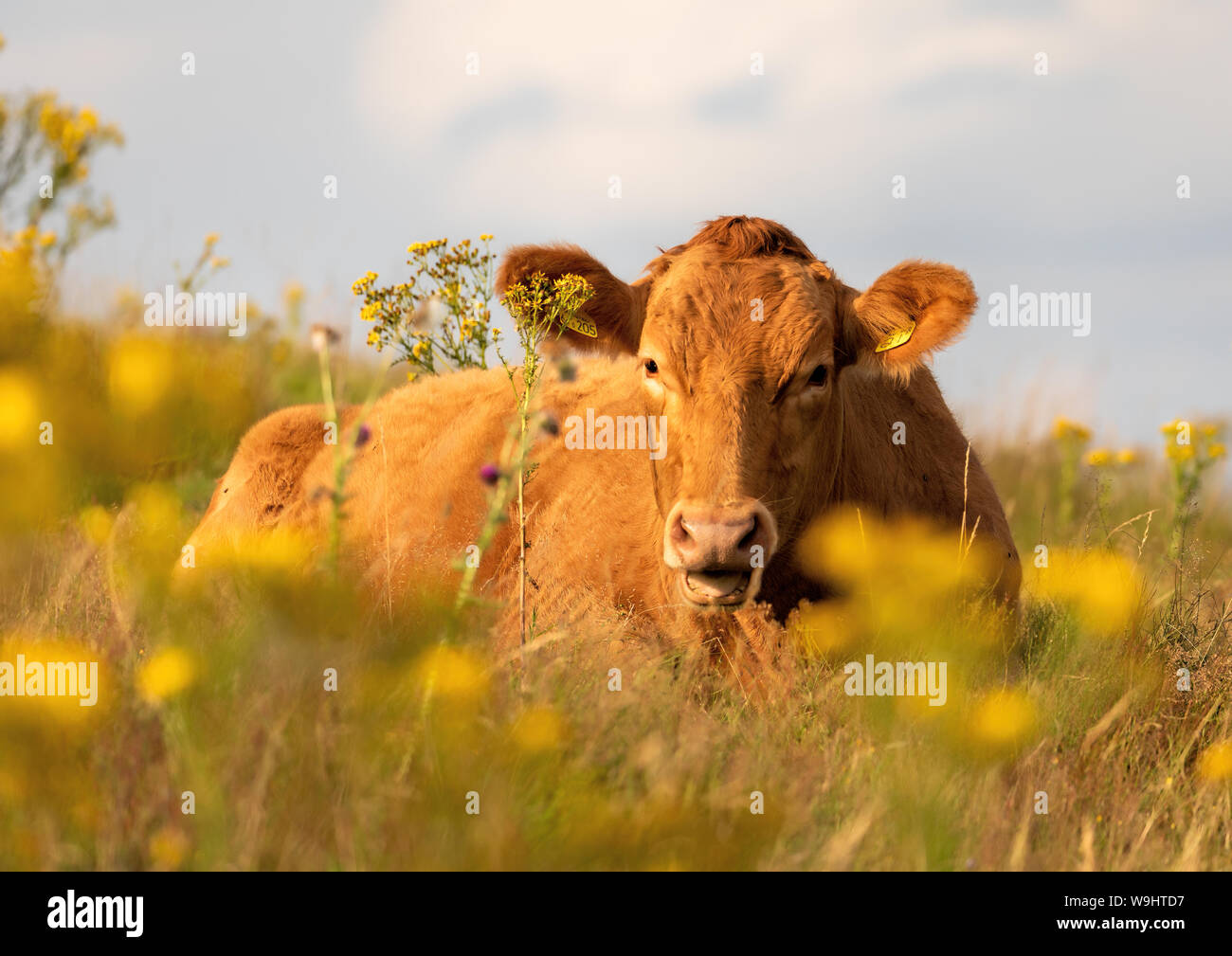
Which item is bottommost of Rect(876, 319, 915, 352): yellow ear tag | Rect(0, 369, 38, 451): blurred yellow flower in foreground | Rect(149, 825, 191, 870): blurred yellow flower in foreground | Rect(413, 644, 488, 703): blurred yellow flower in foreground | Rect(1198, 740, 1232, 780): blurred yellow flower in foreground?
Rect(1198, 740, 1232, 780): blurred yellow flower in foreground

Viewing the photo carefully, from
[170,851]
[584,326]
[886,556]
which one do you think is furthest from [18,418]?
[584,326]

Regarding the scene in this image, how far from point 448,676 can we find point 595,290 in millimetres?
3227

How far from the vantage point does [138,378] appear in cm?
247

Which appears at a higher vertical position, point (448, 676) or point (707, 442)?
point (707, 442)

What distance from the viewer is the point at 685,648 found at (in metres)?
5.12

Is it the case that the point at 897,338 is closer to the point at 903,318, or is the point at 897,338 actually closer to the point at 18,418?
the point at 903,318

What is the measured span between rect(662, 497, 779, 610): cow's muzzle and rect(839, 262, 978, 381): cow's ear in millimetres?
1316

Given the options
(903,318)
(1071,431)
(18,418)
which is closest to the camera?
(18,418)

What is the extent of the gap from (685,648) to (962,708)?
224 cm

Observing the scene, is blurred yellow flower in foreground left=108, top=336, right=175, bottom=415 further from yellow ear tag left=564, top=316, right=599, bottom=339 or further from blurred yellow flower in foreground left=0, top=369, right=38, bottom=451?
yellow ear tag left=564, top=316, right=599, bottom=339

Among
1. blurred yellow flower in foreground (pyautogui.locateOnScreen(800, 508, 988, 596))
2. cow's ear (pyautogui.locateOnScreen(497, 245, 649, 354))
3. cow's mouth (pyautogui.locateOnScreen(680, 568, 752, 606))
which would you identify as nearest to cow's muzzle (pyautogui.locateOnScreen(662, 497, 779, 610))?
cow's mouth (pyautogui.locateOnScreen(680, 568, 752, 606))

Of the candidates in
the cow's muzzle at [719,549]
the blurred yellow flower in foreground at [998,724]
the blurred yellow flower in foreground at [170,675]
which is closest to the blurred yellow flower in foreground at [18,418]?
the blurred yellow flower in foreground at [170,675]

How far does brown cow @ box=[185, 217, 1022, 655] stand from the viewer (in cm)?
459
